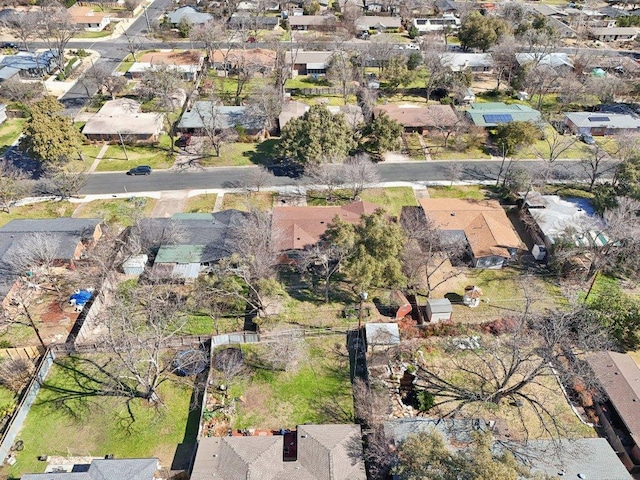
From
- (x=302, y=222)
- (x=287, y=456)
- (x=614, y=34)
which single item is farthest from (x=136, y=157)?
(x=614, y=34)

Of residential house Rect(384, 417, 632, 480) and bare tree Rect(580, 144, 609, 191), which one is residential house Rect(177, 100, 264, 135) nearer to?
bare tree Rect(580, 144, 609, 191)

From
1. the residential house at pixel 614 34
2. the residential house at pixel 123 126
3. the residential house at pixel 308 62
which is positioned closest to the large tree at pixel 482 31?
the residential house at pixel 308 62

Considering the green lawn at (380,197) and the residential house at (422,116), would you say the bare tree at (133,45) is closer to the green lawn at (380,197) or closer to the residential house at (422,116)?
the residential house at (422,116)

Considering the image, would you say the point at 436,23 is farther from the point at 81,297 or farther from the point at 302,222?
the point at 81,297

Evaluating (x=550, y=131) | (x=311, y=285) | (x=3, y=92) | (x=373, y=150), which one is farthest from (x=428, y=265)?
(x=3, y=92)

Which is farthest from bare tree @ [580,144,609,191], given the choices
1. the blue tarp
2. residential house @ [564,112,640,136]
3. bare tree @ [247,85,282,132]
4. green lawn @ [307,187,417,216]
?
the blue tarp

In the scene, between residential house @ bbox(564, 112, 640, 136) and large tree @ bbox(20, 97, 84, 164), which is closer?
large tree @ bbox(20, 97, 84, 164)

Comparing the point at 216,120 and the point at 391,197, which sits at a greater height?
the point at 216,120
